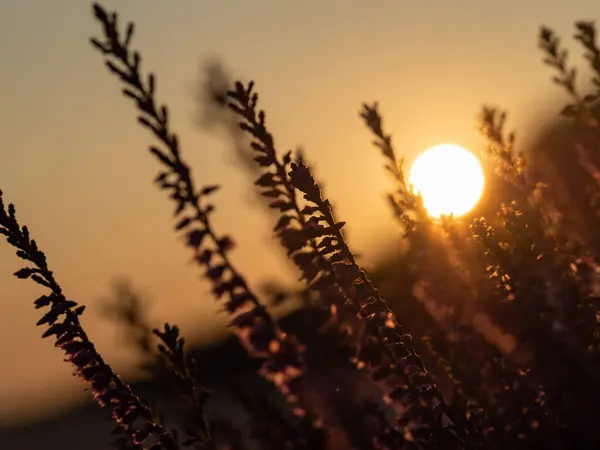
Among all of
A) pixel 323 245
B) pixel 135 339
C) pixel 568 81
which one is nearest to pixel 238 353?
pixel 135 339


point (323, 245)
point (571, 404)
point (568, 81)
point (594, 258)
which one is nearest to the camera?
point (571, 404)

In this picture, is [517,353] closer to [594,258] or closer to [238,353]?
[594,258]

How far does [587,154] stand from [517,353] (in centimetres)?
188

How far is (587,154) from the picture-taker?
4.78 meters

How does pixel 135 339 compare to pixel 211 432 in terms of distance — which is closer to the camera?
pixel 211 432

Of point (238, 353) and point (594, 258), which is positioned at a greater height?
point (238, 353)

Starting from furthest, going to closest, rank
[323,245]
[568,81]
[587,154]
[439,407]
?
[568,81]
[587,154]
[323,245]
[439,407]

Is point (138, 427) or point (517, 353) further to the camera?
point (138, 427)

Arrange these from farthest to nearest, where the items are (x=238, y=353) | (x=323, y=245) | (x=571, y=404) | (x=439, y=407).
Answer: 1. (x=238, y=353)
2. (x=323, y=245)
3. (x=439, y=407)
4. (x=571, y=404)

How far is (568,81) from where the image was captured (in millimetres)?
5512

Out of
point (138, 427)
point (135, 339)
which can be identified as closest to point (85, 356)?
point (138, 427)

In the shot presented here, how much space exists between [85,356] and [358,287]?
1.22 m

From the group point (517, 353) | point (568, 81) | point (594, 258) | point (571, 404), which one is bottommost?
point (571, 404)

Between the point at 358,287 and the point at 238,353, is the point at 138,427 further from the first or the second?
the point at 238,353
